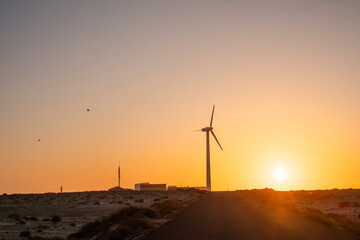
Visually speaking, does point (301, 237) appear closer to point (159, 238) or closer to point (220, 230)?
point (220, 230)

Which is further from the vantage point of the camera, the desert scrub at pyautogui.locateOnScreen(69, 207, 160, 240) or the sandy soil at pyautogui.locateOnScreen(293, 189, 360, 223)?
the sandy soil at pyautogui.locateOnScreen(293, 189, 360, 223)

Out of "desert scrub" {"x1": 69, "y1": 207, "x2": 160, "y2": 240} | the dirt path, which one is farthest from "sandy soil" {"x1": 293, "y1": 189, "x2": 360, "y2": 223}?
"desert scrub" {"x1": 69, "y1": 207, "x2": 160, "y2": 240}

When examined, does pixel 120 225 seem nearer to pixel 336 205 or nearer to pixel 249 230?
pixel 249 230

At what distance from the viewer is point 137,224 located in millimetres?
29125

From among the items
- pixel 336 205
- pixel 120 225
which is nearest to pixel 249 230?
pixel 120 225

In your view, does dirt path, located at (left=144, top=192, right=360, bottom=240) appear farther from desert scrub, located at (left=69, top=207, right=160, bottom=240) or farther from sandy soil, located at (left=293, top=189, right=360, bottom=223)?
sandy soil, located at (left=293, top=189, right=360, bottom=223)

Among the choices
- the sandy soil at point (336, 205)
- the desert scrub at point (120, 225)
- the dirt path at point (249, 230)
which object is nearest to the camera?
the dirt path at point (249, 230)

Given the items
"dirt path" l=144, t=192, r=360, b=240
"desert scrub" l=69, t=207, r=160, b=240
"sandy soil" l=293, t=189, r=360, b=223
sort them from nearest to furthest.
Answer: "dirt path" l=144, t=192, r=360, b=240
"desert scrub" l=69, t=207, r=160, b=240
"sandy soil" l=293, t=189, r=360, b=223

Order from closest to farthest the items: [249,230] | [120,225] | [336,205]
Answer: [249,230], [120,225], [336,205]

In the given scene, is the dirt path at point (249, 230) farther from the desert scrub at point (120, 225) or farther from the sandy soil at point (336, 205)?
the sandy soil at point (336, 205)

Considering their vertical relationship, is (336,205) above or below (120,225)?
below

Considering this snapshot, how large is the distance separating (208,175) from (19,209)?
197 feet

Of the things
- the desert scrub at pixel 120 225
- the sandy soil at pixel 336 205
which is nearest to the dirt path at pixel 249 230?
the desert scrub at pixel 120 225

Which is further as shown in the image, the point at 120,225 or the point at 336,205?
the point at 336,205
